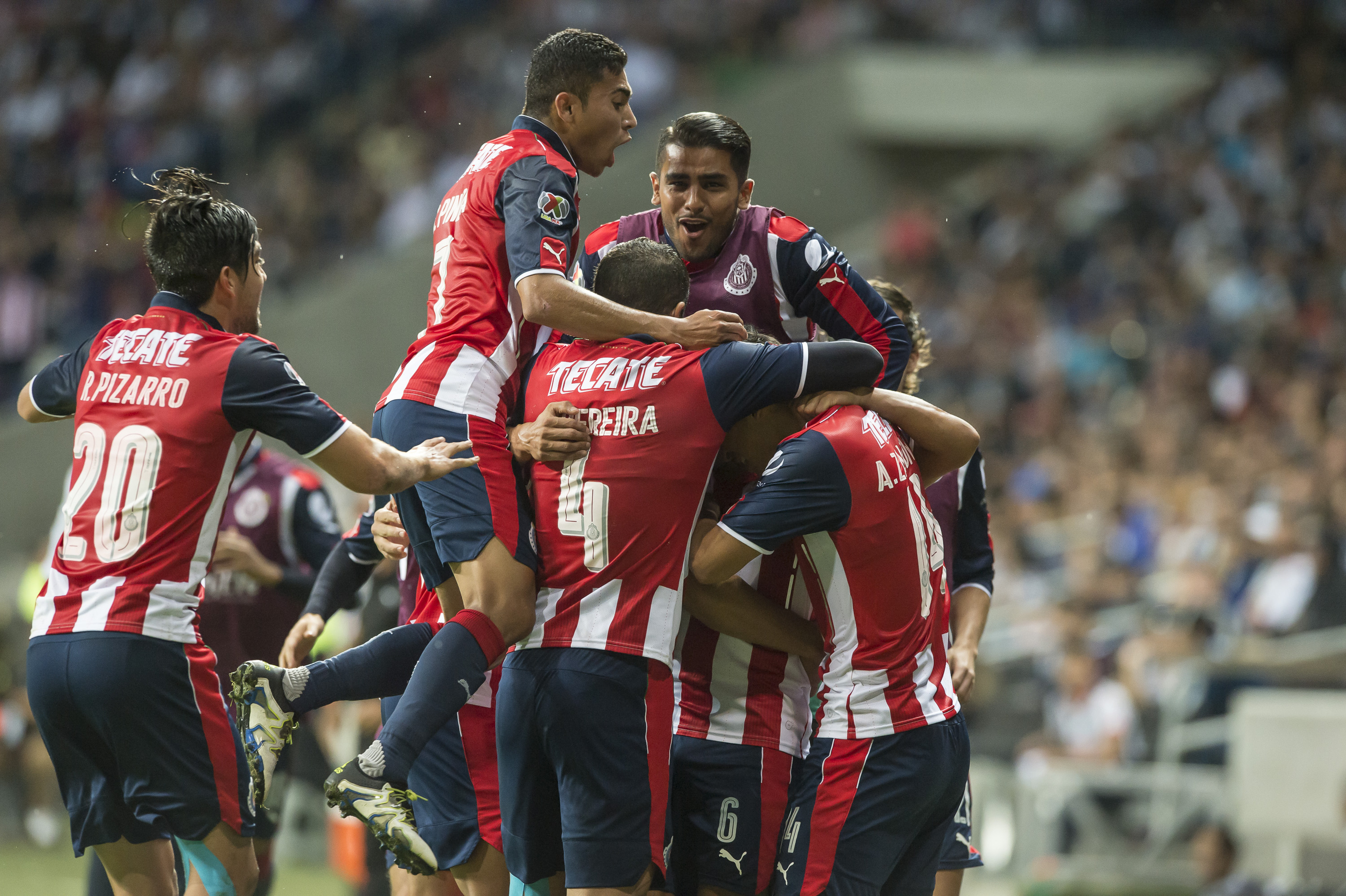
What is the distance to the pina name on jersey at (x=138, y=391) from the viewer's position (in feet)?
14.6

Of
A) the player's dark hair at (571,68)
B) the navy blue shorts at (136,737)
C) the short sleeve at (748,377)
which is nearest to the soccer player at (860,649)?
the short sleeve at (748,377)

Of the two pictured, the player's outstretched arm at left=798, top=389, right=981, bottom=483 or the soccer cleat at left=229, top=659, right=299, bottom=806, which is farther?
the player's outstretched arm at left=798, top=389, right=981, bottom=483

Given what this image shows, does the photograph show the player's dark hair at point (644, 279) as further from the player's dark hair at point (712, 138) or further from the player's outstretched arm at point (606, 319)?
the player's dark hair at point (712, 138)

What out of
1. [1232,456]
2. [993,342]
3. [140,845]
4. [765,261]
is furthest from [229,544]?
[993,342]

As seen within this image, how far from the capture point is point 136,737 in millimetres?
4500

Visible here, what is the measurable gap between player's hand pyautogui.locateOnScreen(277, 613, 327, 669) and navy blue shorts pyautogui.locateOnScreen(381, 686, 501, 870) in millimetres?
554

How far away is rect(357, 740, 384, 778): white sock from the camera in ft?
14.1

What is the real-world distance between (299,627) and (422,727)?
1159 mm

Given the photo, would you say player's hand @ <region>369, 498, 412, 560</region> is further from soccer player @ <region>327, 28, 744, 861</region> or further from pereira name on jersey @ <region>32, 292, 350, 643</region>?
pereira name on jersey @ <region>32, 292, 350, 643</region>

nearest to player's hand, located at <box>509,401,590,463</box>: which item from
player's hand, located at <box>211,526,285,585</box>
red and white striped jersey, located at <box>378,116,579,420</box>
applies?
red and white striped jersey, located at <box>378,116,579,420</box>

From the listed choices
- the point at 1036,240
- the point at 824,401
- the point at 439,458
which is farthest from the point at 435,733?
the point at 1036,240

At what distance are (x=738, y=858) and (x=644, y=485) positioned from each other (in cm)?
114

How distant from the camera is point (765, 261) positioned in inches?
202

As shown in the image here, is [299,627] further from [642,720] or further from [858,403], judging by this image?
[858,403]
